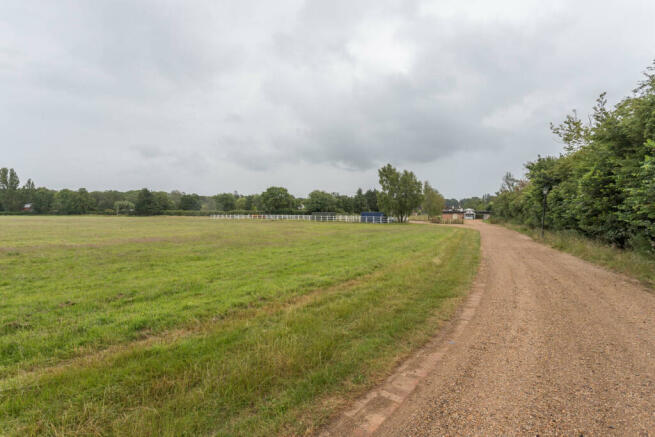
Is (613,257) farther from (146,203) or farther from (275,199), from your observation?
(146,203)

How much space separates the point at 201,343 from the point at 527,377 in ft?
15.0

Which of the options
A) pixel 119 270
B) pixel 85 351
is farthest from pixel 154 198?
pixel 85 351

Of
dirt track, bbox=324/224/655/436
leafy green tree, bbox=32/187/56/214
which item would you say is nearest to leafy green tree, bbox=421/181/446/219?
dirt track, bbox=324/224/655/436

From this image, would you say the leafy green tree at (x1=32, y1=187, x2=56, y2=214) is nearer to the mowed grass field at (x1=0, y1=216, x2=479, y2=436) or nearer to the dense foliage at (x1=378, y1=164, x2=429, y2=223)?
the dense foliage at (x1=378, y1=164, x2=429, y2=223)

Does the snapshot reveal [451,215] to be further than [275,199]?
No

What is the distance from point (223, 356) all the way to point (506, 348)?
4.23m

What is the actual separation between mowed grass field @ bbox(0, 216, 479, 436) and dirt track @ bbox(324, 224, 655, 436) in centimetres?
41

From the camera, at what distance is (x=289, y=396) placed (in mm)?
2936

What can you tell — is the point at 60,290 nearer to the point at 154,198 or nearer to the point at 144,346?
the point at 144,346

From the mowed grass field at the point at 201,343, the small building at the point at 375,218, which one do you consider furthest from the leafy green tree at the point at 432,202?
the mowed grass field at the point at 201,343

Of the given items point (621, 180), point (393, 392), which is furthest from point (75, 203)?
point (621, 180)

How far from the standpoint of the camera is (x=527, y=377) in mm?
3311

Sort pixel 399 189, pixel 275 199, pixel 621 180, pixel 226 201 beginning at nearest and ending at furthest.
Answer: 1. pixel 621 180
2. pixel 399 189
3. pixel 275 199
4. pixel 226 201

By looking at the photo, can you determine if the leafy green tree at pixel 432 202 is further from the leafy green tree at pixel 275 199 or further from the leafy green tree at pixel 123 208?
the leafy green tree at pixel 123 208
